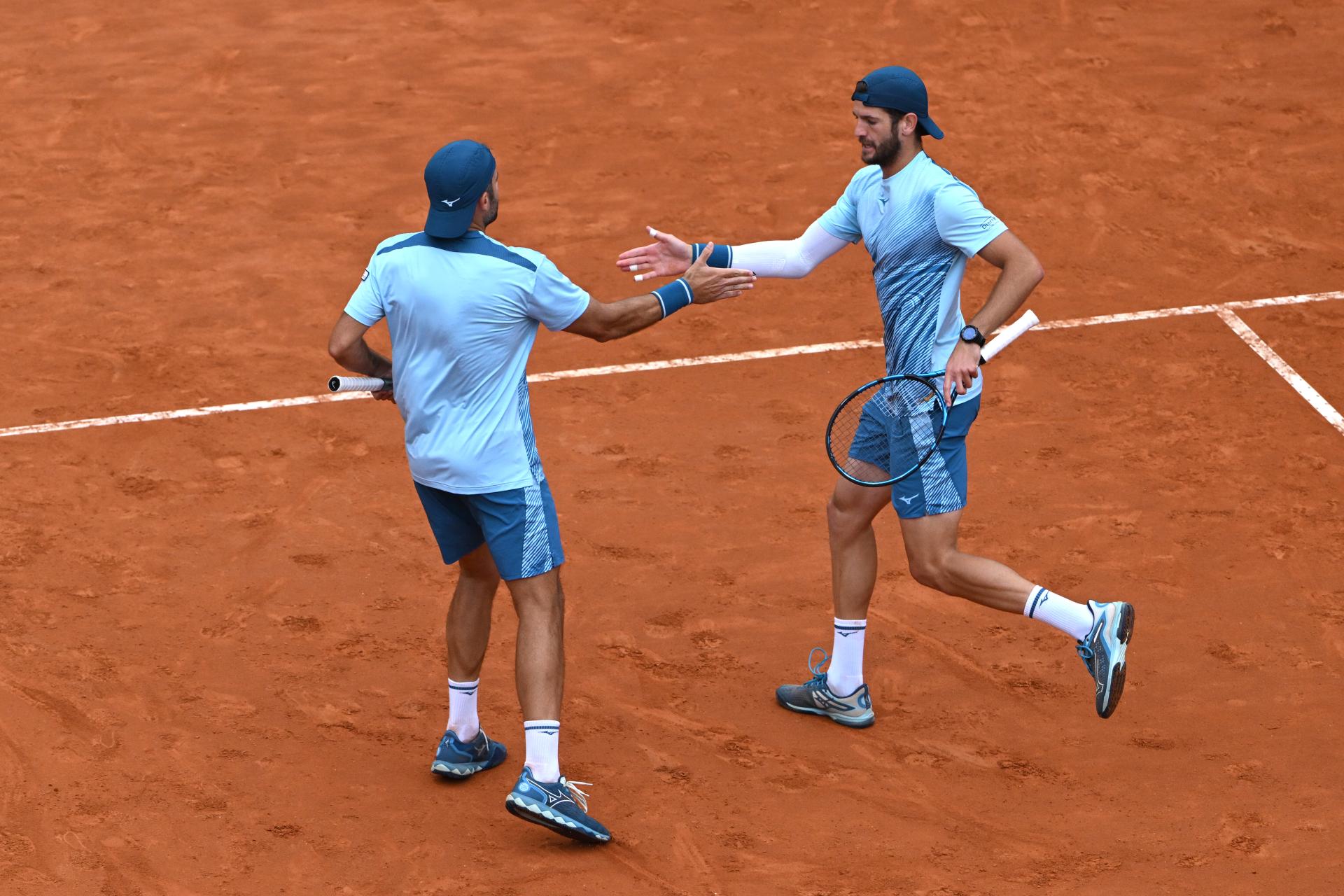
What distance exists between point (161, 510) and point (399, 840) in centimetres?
291

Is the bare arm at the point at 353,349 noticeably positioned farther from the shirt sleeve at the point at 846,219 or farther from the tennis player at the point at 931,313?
the shirt sleeve at the point at 846,219

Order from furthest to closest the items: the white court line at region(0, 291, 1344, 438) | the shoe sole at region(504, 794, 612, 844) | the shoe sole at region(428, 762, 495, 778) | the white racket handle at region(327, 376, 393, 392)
→ the white court line at region(0, 291, 1344, 438)
the shoe sole at region(428, 762, 495, 778)
the white racket handle at region(327, 376, 393, 392)
the shoe sole at region(504, 794, 612, 844)

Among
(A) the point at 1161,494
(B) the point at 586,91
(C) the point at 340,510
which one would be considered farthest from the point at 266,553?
(B) the point at 586,91

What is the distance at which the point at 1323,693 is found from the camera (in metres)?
6.94

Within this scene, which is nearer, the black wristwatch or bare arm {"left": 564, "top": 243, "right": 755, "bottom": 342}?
bare arm {"left": 564, "top": 243, "right": 755, "bottom": 342}

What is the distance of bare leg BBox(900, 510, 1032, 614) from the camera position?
250 inches

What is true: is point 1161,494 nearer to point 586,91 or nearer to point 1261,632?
point 1261,632

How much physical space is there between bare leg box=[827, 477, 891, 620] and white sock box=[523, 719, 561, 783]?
1.44 m

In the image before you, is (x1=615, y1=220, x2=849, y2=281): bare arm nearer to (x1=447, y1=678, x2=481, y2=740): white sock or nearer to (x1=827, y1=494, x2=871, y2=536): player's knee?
(x1=827, y1=494, x2=871, y2=536): player's knee

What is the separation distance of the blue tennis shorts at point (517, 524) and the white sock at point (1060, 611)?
173cm

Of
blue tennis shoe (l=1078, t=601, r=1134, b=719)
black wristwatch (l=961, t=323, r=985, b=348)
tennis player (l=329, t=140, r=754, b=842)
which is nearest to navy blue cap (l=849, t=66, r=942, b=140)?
black wristwatch (l=961, t=323, r=985, b=348)

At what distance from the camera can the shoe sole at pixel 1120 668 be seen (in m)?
6.21

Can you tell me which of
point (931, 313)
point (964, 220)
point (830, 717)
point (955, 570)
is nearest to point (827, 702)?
point (830, 717)

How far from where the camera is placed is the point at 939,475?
6.39 m
